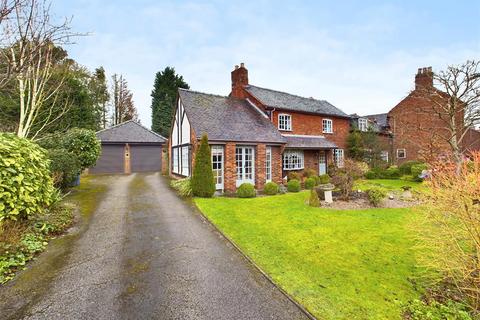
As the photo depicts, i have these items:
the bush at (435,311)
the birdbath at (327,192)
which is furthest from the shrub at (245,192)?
the bush at (435,311)

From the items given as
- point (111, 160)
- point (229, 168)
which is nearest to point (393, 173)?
point (229, 168)

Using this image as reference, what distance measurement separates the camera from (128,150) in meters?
24.3

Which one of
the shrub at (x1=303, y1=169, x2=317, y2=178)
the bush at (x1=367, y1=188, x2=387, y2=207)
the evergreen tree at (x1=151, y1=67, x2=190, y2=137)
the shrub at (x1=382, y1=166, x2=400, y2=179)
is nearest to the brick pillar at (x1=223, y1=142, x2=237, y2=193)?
the shrub at (x1=303, y1=169, x2=317, y2=178)

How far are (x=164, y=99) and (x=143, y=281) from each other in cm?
3965

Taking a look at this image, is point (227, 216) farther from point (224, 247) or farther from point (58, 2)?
point (58, 2)

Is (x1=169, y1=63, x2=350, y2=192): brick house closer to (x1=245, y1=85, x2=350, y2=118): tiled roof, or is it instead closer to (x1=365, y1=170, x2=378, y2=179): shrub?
(x1=245, y1=85, x2=350, y2=118): tiled roof

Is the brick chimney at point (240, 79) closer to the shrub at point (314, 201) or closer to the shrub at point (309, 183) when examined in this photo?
the shrub at point (309, 183)

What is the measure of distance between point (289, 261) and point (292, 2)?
11.6 metres

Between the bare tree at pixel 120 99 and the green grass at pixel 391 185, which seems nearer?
the green grass at pixel 391 185

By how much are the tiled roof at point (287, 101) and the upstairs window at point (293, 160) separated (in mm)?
3844

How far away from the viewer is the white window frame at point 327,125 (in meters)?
22.1

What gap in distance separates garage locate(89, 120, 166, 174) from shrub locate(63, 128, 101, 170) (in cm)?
955

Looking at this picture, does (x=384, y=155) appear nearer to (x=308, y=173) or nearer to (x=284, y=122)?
(x=308, y=173)

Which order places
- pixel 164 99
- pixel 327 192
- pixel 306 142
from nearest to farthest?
pixel 327 192 → pixel 306 142 → pixel 164 99
